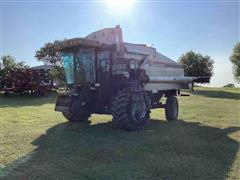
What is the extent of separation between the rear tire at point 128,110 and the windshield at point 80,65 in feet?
5.22

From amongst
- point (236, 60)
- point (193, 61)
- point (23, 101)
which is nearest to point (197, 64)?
point (193, 61)

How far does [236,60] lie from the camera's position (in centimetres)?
5422

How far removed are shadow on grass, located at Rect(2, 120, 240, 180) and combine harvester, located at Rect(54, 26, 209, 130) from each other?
39.4 inches

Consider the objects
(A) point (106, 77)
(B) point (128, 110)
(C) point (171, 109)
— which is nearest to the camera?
(B) point (128, 110)

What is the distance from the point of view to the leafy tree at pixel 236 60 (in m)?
54.2

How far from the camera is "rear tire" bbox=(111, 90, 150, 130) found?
9.41 m

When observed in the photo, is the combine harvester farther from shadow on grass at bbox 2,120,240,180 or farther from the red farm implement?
the red farm implement

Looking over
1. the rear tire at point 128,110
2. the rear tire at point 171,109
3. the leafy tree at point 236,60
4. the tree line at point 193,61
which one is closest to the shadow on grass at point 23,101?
the rear tire at point 171,109

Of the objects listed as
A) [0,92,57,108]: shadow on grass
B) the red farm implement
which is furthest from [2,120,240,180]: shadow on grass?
the red farm implement

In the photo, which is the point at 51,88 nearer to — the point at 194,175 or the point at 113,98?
the point at 113,98

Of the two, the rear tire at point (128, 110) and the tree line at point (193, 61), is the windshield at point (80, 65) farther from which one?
the tree line at point (193, 61)

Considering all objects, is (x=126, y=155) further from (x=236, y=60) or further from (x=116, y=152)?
(x=236, y=60)

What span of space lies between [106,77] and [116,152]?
4.05m

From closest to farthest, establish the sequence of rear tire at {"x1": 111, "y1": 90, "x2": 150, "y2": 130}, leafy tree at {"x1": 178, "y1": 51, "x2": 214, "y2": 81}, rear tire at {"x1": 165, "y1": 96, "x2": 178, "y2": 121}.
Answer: rear tire at {"x1": 111, "y1": 90, "x2": 150, "y2": 130}
rear tire at {"x1": 165, "y1": 96, "x2": 178, "y2": 121}
leafy tree at {"x1": 178, "y1": 51, "x2": 214, "y2": 81}
